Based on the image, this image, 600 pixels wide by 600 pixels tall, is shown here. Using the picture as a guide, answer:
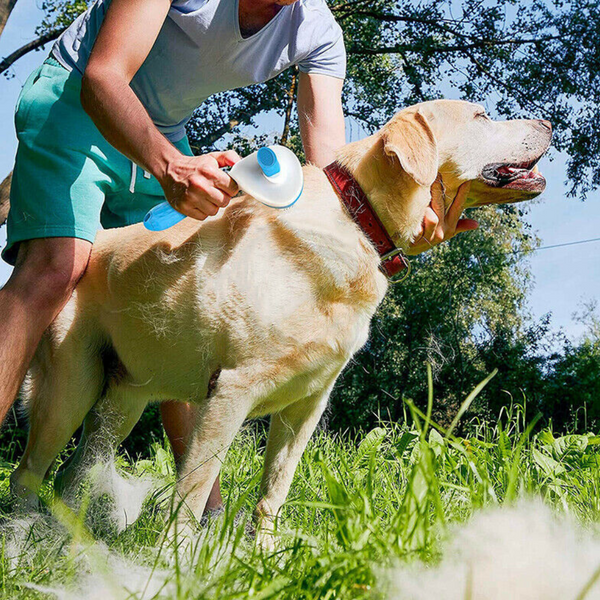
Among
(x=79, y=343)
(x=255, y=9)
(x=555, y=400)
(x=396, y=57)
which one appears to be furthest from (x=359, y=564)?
(x=555, y=400)

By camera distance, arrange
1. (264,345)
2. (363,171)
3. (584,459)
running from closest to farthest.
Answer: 1. (264,345)
2. (363,171)
3. (584,459)

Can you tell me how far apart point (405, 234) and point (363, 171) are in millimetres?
278

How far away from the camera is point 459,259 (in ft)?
55.0

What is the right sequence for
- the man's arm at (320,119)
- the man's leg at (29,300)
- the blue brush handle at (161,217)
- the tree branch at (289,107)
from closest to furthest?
the blue brush handle at (161,217), the man's leg at (29,300), the man's arm at (320,119), the tree branch at (289,107)

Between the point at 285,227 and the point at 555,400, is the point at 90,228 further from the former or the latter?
the point at 555,400

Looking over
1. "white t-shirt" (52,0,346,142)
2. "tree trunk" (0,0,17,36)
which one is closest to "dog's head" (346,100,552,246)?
"white t-shirt" (52,0,346,142)

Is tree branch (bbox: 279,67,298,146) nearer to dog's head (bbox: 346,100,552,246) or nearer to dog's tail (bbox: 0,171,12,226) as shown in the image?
dog's tail (bbox: 0,171,12,226)

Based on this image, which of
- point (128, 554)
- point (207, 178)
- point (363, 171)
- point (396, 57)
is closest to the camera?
point (128, 554)

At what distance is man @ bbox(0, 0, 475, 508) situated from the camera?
2.03m

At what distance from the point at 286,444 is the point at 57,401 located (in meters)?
0.90

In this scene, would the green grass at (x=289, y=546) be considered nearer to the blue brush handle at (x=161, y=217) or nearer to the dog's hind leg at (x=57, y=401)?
the dog's hind leg at (x=57, y=401)

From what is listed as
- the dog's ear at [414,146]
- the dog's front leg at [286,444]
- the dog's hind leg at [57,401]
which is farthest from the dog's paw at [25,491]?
the dog's ear at [414,146]

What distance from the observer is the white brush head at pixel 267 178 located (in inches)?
79.3

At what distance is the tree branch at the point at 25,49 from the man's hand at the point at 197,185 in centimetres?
834
